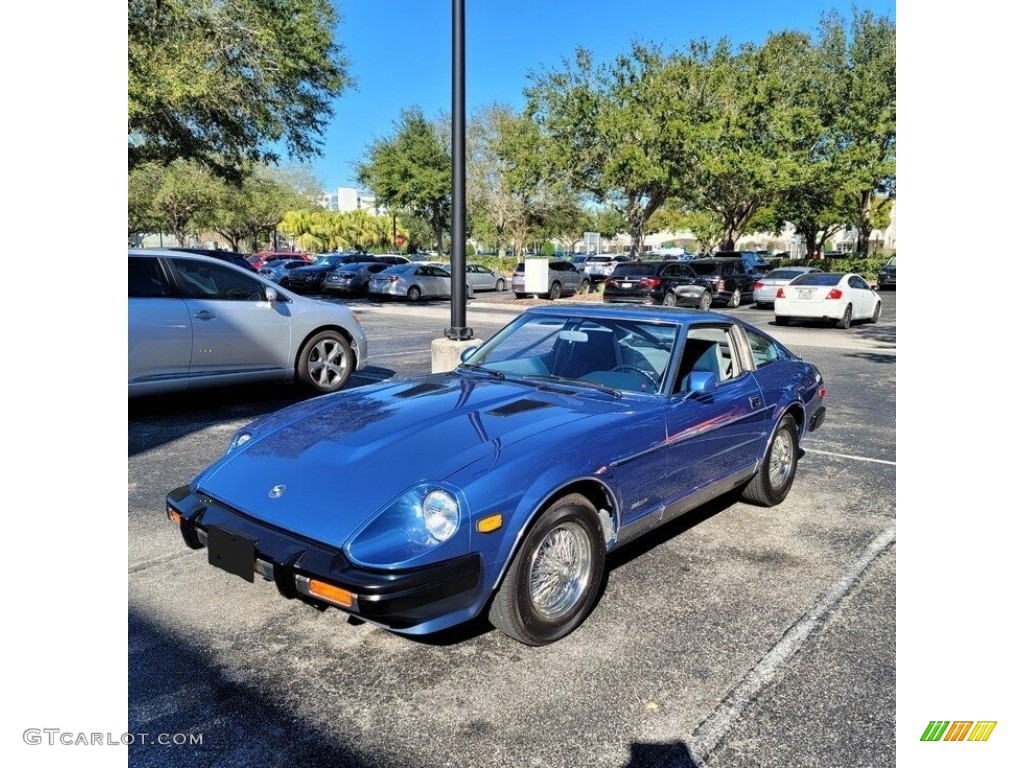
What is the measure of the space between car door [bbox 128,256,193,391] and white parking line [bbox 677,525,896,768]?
19.3ft

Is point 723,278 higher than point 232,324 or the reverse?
higher

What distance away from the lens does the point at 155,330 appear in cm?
684

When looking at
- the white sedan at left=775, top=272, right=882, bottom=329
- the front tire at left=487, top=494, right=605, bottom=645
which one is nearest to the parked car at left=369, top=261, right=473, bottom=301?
the white sedan at left=775, top=272, right=882, bottom=329

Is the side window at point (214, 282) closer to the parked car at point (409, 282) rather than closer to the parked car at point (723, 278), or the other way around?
the parked car at point (723, 278)

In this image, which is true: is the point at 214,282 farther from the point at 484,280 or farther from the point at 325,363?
the point at 484,280

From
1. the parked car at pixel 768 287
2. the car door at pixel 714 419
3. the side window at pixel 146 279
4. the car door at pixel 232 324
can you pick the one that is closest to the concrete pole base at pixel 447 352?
the car door at pixel 232 324

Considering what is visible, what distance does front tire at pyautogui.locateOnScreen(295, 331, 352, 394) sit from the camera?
8172 millimetres

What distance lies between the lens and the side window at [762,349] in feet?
16.7

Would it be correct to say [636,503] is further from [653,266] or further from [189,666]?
[653,266]

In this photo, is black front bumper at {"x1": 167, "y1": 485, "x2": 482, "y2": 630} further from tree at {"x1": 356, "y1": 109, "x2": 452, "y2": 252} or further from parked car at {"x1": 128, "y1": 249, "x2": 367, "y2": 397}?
tree at {"x1": 356, "y1": 109, "x2": 452, "y2": 252}

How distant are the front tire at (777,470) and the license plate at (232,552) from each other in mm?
3297

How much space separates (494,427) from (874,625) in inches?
78.8

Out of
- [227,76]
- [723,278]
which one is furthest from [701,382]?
[723,278]

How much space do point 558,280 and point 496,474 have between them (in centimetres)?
2586
